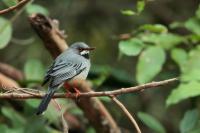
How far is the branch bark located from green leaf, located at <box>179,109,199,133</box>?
731 mm

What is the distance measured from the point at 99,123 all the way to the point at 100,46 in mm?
2218

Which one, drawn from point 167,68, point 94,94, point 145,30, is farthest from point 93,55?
point 94,94

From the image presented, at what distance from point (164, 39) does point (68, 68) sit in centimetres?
95

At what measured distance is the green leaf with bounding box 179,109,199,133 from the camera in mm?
4471

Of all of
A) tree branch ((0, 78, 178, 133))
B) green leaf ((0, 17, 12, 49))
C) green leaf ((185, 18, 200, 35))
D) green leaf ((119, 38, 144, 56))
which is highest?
tree branch ((0, 78, 178, 133))

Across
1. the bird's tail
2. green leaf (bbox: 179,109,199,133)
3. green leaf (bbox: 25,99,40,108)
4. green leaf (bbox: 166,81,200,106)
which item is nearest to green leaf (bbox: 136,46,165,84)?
green leaf (bbox: 166,81,200,106)

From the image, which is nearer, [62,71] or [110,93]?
[110,93]

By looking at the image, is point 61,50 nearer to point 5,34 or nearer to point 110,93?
point 5,34

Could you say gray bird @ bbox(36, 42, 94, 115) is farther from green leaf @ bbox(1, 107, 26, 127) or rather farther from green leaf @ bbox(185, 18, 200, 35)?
green leaf @ bbox(185, 18, 200, 35)

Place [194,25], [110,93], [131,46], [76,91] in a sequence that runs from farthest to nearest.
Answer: [194,25], [131,46], [76,91], [110,93]

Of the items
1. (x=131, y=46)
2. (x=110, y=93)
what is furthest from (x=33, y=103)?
(x=110, y=93)

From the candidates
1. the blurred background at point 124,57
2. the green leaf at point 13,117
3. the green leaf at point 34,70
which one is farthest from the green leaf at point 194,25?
the green leaf at point 13,117

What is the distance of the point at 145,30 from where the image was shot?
5051 mm

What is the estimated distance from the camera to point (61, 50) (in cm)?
480
